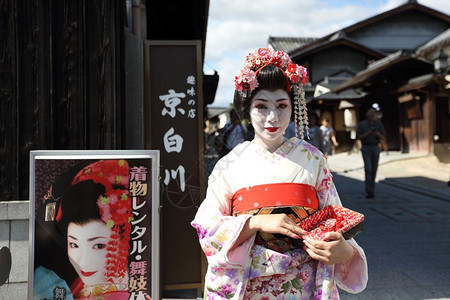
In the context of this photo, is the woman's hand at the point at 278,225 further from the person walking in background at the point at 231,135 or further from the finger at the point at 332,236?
the person walking in background at the point at 231,135

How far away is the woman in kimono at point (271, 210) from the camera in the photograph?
1769mm

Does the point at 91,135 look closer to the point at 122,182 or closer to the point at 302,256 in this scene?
the point at 122,182

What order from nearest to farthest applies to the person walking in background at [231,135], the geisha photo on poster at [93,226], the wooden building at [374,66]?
the geisha photo on poster at [93,226]
the person walking in background at [231,135]
the wooden building at [374,66]

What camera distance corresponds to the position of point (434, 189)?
31.8 feet

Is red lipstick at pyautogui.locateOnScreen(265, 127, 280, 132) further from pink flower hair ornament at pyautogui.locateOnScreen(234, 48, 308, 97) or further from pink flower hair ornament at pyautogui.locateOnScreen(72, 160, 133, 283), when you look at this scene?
pink flower hair ornament at pyautogui.locateOnScreen(72, 160, 133, 283)

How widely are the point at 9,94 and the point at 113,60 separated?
3.07ft

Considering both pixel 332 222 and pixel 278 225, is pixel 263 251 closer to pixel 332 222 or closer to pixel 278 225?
pixel 278 225

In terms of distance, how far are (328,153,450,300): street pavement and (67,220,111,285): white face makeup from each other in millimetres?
2624

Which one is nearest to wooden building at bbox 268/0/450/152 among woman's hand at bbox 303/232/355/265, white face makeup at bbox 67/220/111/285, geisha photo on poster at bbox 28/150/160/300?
geisha photo on poster at bbox 28/150/160/300

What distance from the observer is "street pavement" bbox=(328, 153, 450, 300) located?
4.09m

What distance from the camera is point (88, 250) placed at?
265 centimetres

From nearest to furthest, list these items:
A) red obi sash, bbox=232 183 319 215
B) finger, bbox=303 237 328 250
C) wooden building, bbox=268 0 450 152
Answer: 1. finger, bbox=303 237 328 250
2. red obi sash, bbox=232 183 319 215
3. wooden building, bbox=268 0 450 152

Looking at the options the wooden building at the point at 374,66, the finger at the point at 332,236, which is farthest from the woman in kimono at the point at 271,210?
the wooden building at the point at 374,66

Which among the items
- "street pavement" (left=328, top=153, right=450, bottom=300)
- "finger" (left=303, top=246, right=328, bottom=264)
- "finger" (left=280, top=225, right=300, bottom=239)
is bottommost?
"street pavement" (left=328, top=153, right=450, bottom=300)
